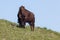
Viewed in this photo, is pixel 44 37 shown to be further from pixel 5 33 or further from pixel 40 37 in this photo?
pixel 5 33

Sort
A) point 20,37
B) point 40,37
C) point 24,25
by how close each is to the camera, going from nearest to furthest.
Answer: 1. point 20,37
2. point 40,37
3. point 24,25

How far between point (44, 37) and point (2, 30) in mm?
2530

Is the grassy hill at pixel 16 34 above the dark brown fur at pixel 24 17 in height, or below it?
below

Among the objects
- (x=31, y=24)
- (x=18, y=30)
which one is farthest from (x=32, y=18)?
(x=18, y=30)

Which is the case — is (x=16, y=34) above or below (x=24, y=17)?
below

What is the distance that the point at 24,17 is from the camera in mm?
20266

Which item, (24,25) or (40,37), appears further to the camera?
(24,25)

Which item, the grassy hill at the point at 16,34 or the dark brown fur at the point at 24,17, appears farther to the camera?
the dark brown fur at the point at 24,17

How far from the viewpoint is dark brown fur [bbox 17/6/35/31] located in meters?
20.2

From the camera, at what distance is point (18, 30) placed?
1917cm

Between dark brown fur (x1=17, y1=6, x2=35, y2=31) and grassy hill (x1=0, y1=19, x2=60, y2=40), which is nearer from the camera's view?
grassy hill (x1=0, y1=19, x2=60, y2=40)

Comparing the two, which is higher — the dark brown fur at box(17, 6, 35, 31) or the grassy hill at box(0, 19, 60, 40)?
the dark brown fur at box(17, 6, 35, 31)

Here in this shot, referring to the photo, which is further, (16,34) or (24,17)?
(24,17)

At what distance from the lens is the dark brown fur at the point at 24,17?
20.2m
